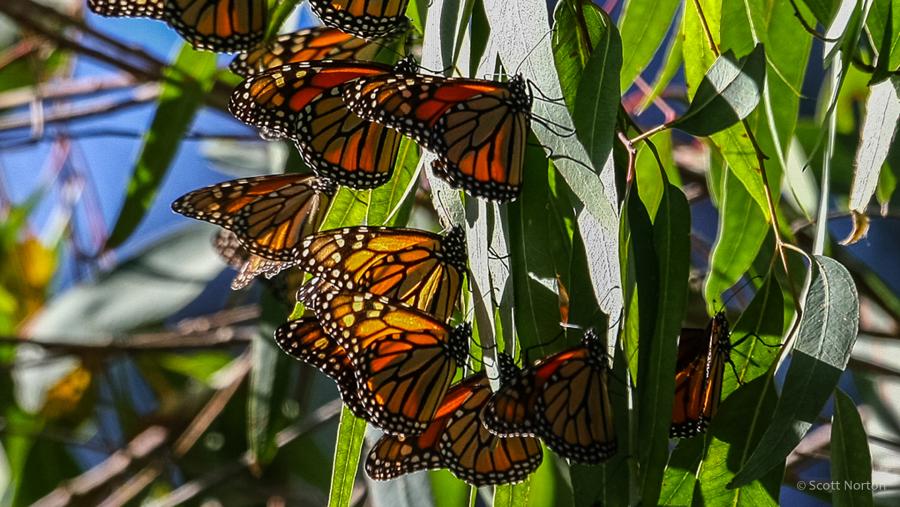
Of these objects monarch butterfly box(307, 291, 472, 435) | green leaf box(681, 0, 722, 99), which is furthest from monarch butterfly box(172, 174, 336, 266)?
green leaf box(681, 0, 722, 99)

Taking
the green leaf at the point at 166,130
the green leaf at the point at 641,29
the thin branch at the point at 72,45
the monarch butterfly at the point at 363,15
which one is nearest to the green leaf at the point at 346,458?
the monarch butterfly at the point at 363,15

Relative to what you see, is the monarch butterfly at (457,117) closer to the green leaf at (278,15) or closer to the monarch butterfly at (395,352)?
the monarch butterfly at (395,352)

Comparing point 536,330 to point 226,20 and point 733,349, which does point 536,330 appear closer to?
point 733,349

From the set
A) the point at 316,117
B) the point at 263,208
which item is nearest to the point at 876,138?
the point at 316,117

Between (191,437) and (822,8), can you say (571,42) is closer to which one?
(822,8)

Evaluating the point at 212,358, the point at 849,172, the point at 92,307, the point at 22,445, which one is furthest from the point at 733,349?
the point at 212,358
